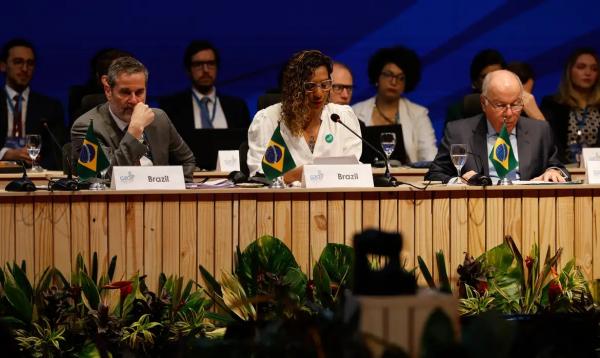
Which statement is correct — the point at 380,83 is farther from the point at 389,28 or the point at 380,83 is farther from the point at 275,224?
the point at 275,224

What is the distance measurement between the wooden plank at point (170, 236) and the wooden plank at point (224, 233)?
16 centimetres

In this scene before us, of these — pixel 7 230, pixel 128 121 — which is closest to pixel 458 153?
pixel 128 121

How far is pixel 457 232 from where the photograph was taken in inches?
182

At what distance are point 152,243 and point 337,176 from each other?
2.62 feet

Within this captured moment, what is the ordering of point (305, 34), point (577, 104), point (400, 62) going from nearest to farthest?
point (577, 104) → point (400, 62) → point (305, 34)

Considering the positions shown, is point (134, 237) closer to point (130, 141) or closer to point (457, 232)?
point (130, 141)

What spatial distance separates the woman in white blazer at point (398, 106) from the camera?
8.02m

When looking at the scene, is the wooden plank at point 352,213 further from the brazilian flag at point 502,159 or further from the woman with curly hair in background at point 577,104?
the woman with curly hair in background at point 577,104

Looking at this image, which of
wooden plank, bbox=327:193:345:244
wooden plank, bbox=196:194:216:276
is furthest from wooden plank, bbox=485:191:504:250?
wooden plank, bbox=196:194:216:276

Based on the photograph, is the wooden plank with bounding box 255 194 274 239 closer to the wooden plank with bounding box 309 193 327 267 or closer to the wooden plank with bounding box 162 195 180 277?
the wooden plank with bounding box 309 193 327 267

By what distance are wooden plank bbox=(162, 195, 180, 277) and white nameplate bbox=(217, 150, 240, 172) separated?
2.17 m

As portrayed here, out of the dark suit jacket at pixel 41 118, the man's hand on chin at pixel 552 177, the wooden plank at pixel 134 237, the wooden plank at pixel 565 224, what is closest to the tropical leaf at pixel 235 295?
the wooden plank at pixel 134 237

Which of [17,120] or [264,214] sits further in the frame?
[17,120]

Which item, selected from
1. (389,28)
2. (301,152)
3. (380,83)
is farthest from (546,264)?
(389,28)
